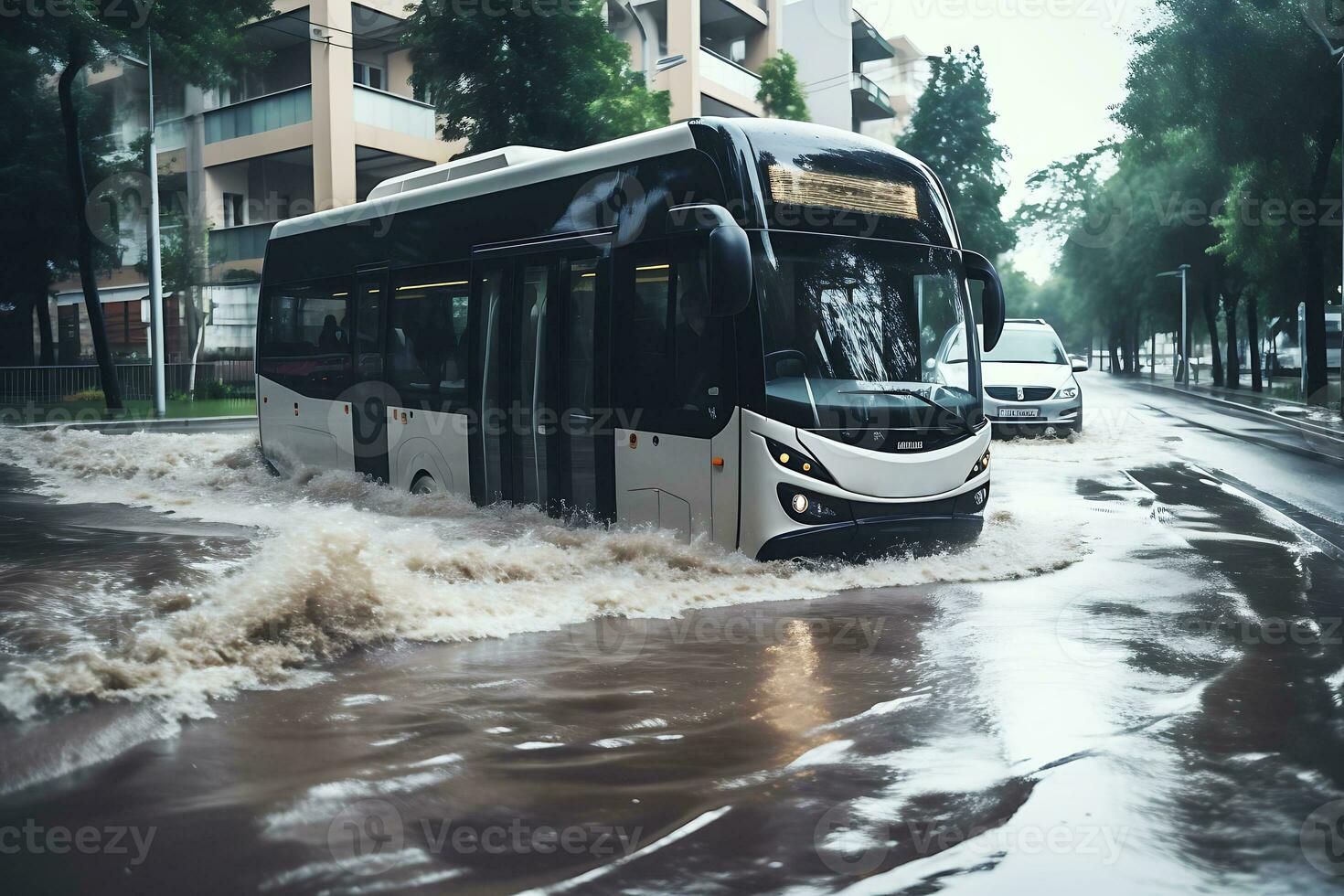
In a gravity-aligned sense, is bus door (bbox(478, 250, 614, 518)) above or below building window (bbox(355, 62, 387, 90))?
below

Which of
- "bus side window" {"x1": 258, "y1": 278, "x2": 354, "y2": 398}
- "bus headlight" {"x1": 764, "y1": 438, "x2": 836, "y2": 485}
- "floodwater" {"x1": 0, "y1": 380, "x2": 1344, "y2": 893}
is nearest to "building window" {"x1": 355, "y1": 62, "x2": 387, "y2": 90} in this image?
"bus side window" {"x1": 258, "y1": 278, "x2": 354, "y2": 398}

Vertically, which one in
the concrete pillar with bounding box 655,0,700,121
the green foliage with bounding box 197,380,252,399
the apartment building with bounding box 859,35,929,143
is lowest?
the green foliage with bounding box 197,380,252,399

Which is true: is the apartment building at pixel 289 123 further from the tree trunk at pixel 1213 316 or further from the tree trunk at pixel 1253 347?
the tree trunk at pixel 1213 316

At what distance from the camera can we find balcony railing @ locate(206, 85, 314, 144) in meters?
35.3

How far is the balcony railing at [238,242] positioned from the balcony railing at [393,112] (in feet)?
14.8

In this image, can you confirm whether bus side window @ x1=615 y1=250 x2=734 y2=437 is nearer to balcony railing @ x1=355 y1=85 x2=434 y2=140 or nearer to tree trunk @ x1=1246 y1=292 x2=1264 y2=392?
balcony railing @ x1=355 y1=85 x2=434 y2=140

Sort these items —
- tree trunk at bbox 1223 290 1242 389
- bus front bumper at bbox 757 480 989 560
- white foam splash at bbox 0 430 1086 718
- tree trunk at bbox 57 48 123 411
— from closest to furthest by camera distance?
white foam splash at bbox 0 430 1086 718, bus front bumper at bbox 757 480 989 560, tree trunk at bbox 57 48 123 411, tree trunk at bbox 1223 290 1242 389

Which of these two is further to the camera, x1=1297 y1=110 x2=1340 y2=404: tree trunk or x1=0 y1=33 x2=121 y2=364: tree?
x1=0 y1=33 x2=121 y2=364: tree

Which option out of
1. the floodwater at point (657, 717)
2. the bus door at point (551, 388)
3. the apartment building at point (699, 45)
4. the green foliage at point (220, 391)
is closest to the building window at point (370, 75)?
the apartment building at point (699, 45)

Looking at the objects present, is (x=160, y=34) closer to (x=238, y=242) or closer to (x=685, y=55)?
(x=238, y=242)

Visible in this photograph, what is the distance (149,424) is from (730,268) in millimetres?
22867

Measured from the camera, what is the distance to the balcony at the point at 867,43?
58688 millimetres

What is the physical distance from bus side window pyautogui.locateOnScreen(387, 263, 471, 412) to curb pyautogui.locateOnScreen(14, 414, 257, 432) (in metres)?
14.8

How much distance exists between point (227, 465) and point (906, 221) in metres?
11.2
